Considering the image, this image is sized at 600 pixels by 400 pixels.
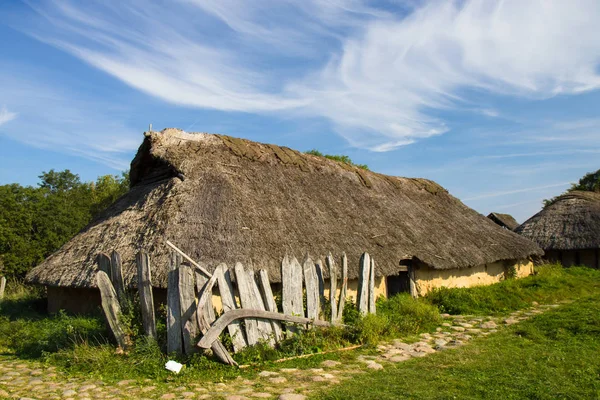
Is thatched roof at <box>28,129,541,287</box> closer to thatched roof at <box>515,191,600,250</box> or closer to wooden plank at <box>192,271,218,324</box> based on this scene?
wooden plank at <box>192,271,218,324</box>

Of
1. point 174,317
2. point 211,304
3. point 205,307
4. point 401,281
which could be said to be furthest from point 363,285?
point 401,281

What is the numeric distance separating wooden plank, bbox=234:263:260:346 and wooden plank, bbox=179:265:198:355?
2.02ft

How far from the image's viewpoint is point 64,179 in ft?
118

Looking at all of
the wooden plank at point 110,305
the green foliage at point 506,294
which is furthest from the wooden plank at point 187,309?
the green foliage at point 506,294

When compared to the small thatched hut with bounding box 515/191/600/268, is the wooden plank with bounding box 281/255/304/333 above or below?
below

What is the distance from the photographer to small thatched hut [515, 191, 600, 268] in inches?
784

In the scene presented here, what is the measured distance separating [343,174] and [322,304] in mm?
7144

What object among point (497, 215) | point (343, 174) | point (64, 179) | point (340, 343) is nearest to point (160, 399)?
point (340, 343)

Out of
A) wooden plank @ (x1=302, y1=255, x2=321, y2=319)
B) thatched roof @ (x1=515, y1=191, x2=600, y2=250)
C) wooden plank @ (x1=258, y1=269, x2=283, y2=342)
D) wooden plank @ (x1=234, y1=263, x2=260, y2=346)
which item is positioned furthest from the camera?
thatched roof @ (x1=515, y1=191, x2=600, y2=250)

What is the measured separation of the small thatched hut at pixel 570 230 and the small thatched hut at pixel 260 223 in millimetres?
6759

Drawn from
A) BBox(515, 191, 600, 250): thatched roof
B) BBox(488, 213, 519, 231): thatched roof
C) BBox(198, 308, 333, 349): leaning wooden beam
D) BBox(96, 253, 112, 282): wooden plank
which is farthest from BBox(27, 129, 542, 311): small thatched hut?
BBox(488, 213, 519, 231): thatched roof

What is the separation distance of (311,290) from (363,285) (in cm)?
123

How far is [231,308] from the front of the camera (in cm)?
609

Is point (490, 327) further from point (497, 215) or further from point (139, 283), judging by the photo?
point (497, 215)
